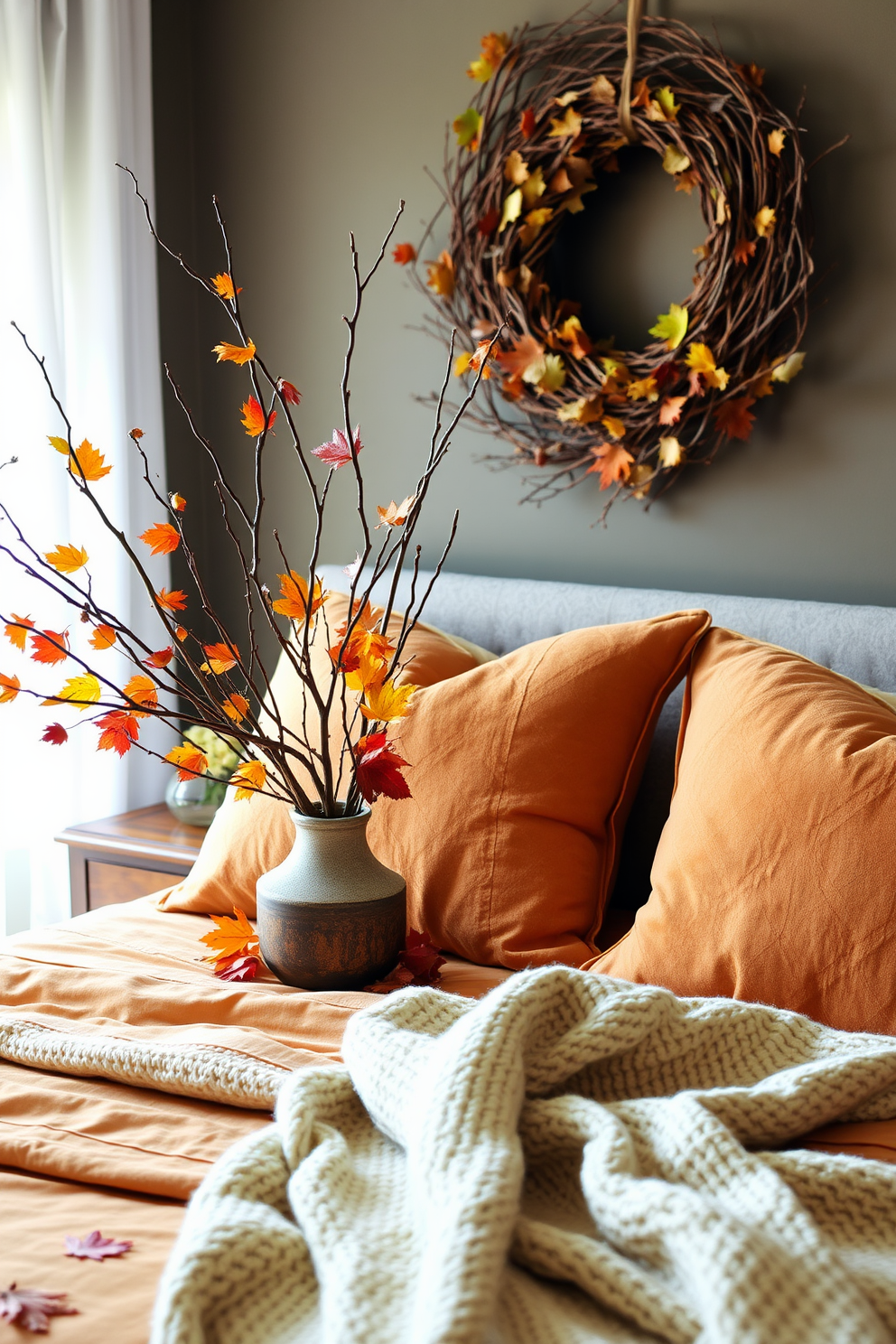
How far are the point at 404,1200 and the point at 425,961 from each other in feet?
1.87

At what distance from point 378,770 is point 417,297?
1392mm

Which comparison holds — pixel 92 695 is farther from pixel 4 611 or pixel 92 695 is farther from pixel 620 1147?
pixel 4 611

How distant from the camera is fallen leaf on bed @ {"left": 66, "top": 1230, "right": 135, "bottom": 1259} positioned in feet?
2.83

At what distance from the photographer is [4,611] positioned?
228 centimetres

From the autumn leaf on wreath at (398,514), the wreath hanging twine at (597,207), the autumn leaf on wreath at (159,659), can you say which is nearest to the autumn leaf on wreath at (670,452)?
the wreath hanging twine at (597,207)

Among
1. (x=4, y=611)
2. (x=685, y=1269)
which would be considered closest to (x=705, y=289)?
(x=4, y=611)

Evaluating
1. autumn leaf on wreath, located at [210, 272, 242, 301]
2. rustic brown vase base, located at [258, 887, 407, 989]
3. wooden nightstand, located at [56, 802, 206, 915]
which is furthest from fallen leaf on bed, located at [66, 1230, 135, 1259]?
wooden nightstand, located at [56, 802, 206, 915]

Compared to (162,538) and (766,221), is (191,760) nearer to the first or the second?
(162,538)

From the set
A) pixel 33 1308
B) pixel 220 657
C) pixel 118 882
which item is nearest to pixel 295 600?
pixel 220 657

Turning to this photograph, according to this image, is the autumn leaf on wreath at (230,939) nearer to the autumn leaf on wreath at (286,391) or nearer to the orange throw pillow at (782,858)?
the orange throw pillow at (782,858)

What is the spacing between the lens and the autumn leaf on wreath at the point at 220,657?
4.24ft

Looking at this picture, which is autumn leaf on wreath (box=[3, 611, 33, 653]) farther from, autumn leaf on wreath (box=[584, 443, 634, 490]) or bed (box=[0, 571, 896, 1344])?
autumn leaf on wreath (box=[584, 443, 634, 490])

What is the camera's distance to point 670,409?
1999mm

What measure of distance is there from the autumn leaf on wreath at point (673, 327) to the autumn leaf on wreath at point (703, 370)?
29 mm
